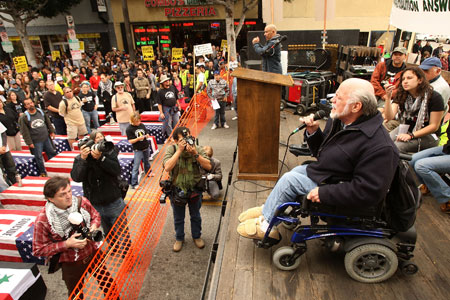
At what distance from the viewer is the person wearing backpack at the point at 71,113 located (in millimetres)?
6840

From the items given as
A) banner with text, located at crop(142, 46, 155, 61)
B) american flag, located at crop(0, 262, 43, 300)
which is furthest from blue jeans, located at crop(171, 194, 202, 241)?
banner with text, located at crop(142, 46, 155, 61)

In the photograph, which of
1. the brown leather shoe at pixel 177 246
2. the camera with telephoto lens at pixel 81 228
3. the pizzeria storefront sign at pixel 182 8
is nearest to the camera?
the camera with telephoto lens at pixel 81 228

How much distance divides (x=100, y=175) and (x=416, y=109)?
387 cm

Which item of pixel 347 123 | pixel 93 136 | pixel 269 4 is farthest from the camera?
pixel 269 4

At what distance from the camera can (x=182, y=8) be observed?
840 inches

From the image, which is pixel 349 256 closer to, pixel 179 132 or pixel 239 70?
pixel 179 132

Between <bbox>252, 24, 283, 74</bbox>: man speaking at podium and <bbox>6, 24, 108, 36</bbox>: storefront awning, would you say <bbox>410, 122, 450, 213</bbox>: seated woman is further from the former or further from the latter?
<bbox>6, 24, 108, 36</bbox>: storefront awning

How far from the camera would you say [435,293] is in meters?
2.16

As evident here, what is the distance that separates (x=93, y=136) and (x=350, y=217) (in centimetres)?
307

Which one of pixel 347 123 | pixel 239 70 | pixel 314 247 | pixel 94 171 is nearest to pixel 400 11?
pixel 347 123

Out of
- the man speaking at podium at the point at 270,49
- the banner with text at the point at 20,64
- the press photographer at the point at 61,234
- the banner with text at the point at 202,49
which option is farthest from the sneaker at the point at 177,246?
the banner with text at the point at 20,64

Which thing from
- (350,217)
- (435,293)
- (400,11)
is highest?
(400,11)

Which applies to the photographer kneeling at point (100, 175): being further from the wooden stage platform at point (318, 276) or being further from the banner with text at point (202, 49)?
the banner with text at point (202, 49)

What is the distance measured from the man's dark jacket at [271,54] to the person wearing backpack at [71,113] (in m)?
4.71
